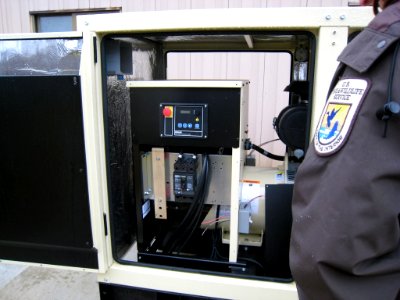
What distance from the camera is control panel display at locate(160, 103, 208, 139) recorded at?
3.82 feet

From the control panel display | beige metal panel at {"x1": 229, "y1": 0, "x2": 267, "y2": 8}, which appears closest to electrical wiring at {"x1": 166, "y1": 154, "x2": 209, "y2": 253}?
the control panel display

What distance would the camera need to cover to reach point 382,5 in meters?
0.61

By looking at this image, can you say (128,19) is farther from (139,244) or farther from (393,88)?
(139,244)

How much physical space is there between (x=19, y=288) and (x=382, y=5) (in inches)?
93.5

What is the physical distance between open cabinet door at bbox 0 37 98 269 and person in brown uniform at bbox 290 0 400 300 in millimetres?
820

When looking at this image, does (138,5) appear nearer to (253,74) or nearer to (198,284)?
(253,74)

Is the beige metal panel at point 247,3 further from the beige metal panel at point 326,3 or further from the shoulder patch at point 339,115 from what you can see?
the shoulder patch at point 339,115

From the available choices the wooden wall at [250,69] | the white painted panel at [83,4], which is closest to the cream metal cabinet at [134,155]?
the wooden wall at [250,69]

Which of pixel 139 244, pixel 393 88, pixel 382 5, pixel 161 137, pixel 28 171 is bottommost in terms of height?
pixel 139 244

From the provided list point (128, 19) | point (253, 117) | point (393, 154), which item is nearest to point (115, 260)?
point (128, 19)

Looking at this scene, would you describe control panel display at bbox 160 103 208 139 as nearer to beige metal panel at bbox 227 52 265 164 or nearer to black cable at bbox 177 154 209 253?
black cable at bbox 177 154 209 253

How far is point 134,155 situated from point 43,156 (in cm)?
33

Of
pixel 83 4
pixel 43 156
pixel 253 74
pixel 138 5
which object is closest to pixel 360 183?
pixel 43 156

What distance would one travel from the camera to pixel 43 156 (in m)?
1.13
